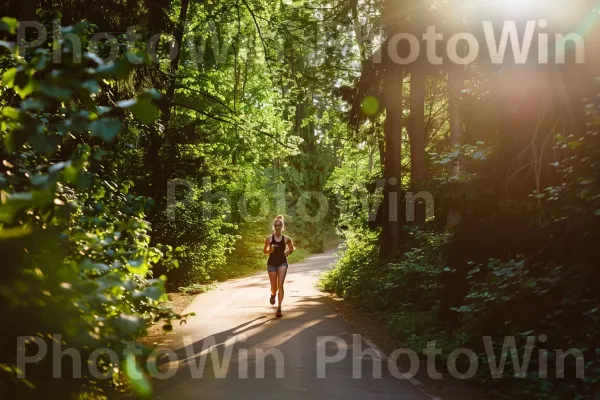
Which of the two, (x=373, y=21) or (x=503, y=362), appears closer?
(x=503, y=362)

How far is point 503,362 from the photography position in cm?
707

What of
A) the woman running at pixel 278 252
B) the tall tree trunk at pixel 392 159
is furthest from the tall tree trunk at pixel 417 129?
the woman running at pixel 278 252

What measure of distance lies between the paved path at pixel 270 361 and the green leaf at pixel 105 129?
478cm

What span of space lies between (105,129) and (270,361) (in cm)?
666

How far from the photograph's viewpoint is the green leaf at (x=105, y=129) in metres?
2.24

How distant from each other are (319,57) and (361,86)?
229cm

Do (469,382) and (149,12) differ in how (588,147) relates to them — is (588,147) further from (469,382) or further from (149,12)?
(149,12)

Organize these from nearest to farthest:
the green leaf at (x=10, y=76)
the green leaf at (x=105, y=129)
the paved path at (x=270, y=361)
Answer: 1. the green leaf at (x=105, y=129)
2. the green leaf at (x=10, y=76)
3. the paved path at (x=270, y=361)

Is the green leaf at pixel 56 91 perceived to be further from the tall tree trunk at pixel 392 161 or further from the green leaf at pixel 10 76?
the tall tree trunk at pixel 392 161

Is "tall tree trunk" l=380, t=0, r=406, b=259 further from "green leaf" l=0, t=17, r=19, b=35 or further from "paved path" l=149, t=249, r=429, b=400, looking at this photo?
Result: "green leaf" l=0, t=17, r=19, b=35

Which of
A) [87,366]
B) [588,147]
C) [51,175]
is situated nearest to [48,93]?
[51,175]

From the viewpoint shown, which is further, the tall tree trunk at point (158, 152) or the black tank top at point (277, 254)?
the tall tree trunk at point (158, 152)

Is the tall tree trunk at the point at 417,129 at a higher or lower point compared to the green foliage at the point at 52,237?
higher

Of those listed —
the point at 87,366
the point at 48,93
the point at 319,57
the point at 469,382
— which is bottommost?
the point at 469,382
